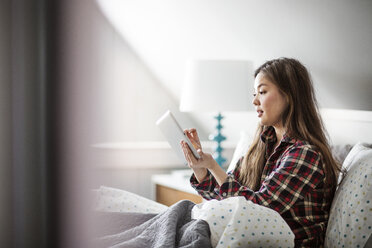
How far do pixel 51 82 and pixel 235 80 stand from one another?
2.04m

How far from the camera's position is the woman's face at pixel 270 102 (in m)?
1.42

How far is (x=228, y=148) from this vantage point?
9.98ft

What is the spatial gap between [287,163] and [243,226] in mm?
345

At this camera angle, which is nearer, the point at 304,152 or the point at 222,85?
the point at 304,152

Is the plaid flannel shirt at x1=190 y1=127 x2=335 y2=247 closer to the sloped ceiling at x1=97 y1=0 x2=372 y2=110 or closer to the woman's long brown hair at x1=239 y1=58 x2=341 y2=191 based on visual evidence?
the woman's long brown hair at x1=239 y1=58 x2=341 y2=191

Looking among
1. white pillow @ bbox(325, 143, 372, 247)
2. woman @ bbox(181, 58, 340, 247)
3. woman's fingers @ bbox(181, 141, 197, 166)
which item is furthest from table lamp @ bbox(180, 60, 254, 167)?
white pillow @ bbox(325, 143, 372, 247)

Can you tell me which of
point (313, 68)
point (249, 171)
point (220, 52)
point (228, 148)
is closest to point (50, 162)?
point (249, 171)

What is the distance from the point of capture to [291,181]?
1246 mm

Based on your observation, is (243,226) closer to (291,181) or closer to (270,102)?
(291,181)

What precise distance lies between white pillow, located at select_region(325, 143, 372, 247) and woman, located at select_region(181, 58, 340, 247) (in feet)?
0.14

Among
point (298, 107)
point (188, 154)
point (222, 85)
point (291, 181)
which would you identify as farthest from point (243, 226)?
point (222, 85)

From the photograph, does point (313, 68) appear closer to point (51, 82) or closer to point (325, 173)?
point (325, 173)

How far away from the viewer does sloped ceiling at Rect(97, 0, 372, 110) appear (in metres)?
1.75

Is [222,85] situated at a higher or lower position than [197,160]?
higher
